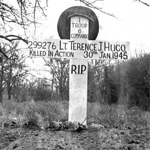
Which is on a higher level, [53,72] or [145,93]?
[53,72]

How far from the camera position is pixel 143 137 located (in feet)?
13.4

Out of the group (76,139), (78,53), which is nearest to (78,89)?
(78,53)

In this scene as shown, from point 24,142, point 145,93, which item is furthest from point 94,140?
point 145,93

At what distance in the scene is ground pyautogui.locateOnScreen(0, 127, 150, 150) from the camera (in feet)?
12.3

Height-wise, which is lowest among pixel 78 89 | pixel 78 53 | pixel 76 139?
pixel 76 139

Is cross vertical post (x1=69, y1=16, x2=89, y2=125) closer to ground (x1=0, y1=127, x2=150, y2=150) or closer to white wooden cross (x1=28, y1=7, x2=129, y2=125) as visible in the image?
white wooden cross (x1=28, y1=7, x2=129, y2=125)

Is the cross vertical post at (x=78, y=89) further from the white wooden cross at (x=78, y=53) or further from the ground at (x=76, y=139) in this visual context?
the ground at (x=76, y=139)

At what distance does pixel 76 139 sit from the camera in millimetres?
4109

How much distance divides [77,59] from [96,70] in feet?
62.8

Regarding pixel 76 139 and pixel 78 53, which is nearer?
pixel 76 139

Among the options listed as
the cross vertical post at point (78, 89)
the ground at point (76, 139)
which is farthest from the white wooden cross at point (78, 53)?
the ground at point (76, 139)

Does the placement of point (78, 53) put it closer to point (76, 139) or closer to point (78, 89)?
point (78, 89)

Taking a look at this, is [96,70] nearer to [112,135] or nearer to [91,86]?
[91,86]

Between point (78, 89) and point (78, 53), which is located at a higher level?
point (78, 53)
